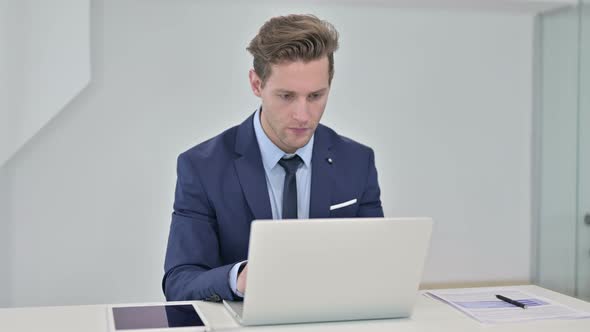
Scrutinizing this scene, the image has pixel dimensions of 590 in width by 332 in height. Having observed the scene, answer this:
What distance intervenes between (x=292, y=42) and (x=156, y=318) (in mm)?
1031

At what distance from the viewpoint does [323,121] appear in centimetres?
433

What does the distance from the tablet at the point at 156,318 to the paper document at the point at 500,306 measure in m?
0.68

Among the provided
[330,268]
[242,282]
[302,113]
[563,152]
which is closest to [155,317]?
[242,282]

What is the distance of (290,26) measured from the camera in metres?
2.27

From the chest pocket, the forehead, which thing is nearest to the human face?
the forehead

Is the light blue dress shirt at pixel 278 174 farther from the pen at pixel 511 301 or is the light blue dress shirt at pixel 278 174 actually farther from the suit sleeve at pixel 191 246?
the pen at pixel 511 301

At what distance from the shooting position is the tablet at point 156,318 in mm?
1503

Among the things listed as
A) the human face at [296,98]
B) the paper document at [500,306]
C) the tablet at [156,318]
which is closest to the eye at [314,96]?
the human face at [296,98]

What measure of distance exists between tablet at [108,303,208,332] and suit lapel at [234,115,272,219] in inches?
24.1

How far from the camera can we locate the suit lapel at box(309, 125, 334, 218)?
238 cm

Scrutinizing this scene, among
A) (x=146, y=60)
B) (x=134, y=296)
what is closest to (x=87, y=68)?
(x=146, y=60)

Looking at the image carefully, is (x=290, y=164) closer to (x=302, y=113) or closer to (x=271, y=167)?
(x=271, y=167)

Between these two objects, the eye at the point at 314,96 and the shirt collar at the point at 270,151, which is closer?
the eye at the point at 314,96

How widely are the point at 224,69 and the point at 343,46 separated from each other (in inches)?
30.1
